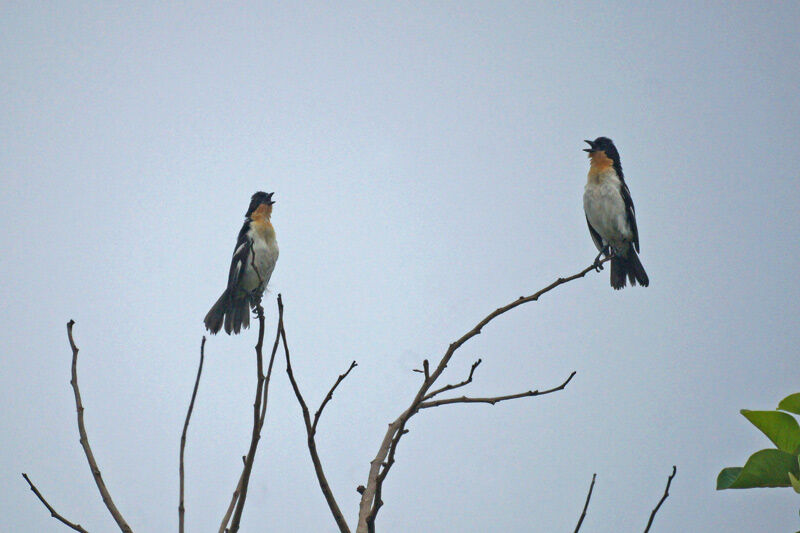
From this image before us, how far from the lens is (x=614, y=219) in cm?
919

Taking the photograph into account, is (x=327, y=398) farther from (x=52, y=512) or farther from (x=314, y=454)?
(x=52, y=512)

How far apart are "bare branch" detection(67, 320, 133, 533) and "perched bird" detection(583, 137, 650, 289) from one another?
744cm

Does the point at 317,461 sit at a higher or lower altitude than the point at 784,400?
lower

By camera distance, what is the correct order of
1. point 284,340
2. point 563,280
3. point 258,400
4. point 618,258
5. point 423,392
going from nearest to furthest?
point 258,400
point 284,340
point 423,392
point 563,280
point 618,258

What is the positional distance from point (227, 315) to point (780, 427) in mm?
7779

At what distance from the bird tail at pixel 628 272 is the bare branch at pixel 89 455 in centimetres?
761

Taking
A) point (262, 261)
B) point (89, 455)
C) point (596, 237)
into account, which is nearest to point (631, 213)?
point (596, 237)

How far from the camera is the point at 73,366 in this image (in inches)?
96.8

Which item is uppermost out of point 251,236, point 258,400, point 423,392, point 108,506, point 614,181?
point 614,181

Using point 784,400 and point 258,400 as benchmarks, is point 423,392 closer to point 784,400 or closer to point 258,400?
point 258,400

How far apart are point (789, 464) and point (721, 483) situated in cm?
24

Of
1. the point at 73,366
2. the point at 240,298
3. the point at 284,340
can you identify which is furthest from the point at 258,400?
the point at 240,298

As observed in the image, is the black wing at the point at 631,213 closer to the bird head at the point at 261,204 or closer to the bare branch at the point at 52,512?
the bird head at the point at 261,204

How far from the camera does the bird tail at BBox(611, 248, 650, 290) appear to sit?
894 centimetres
